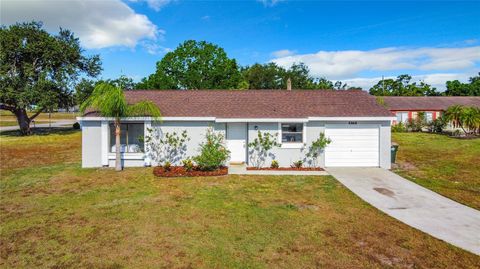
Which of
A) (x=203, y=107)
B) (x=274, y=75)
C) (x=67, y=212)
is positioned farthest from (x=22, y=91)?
(x=274, y=75)

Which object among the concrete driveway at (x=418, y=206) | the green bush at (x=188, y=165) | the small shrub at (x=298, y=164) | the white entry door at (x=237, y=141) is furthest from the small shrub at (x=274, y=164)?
the green bush at (x=188, y=165)

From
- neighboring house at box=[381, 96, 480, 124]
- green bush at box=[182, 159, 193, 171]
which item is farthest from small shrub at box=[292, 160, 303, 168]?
neighboring house at box=[381, 96, 480, 124]

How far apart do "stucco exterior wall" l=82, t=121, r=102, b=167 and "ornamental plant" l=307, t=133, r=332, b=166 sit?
1061 centimetres

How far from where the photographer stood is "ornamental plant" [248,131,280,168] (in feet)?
48.7

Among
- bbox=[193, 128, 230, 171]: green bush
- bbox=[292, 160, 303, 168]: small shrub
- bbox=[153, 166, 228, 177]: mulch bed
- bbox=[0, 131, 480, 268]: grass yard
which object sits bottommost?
bbox=[0, 131, 480, 268]: grass yard

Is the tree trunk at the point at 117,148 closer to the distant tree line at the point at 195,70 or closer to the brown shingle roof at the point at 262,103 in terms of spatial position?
the brown shingle roof at the point at 262,103

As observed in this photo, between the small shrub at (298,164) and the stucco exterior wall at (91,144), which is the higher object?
the stucco exterior wall at (91,144)

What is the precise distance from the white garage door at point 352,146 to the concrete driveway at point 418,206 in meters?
1.45

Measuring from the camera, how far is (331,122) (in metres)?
15.0

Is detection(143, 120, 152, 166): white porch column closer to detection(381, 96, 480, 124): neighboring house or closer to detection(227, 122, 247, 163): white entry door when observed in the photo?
detection(227, 122, 247, 163): white entry door

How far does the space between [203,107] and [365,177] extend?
8695 mm

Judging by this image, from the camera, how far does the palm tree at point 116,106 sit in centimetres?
1348

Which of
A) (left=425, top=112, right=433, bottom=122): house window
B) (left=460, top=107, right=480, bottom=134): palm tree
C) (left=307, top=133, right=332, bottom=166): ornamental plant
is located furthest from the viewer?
(left=425, top=112, right=433, bottom=122): house window

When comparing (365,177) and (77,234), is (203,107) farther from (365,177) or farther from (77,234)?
(77,234)
